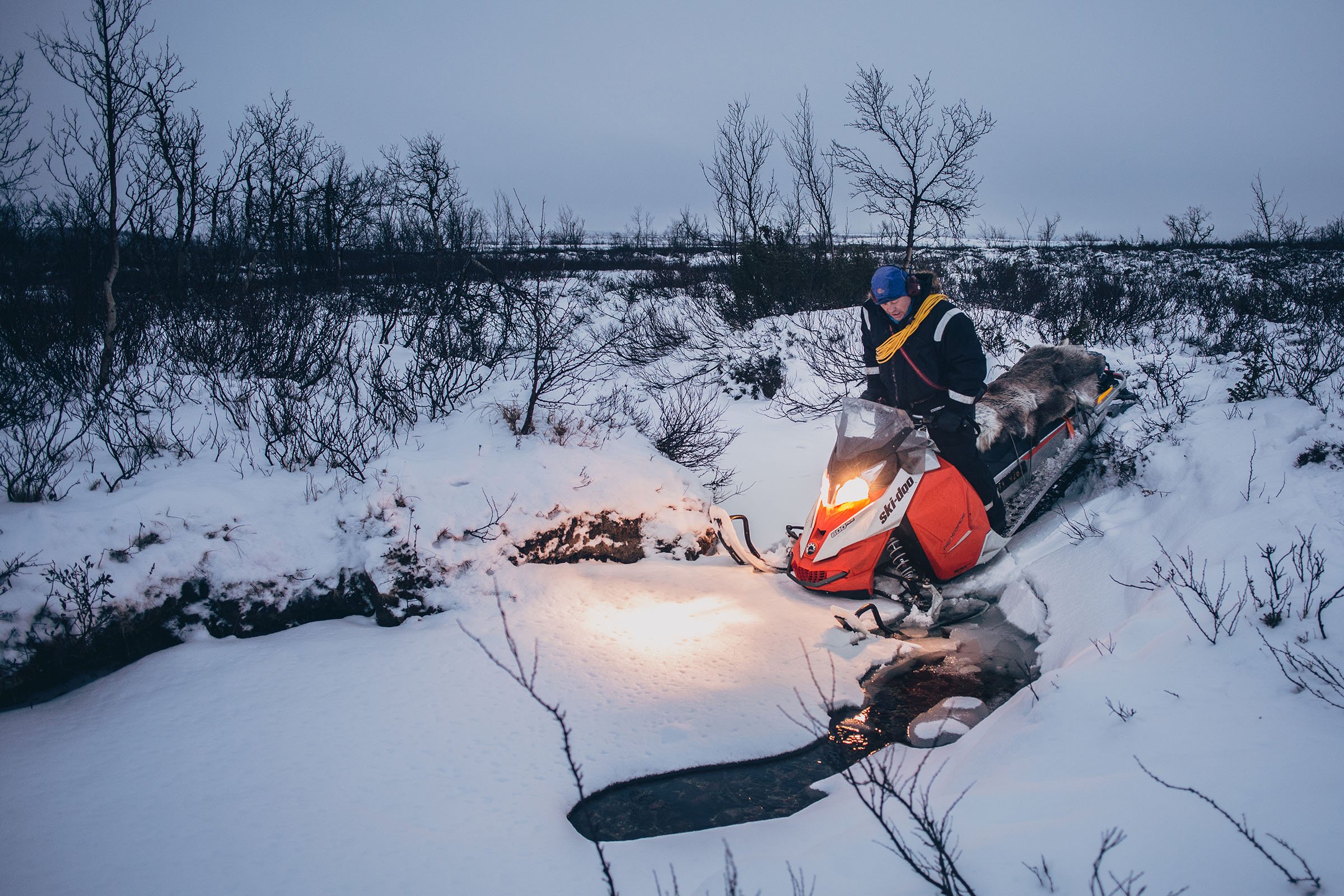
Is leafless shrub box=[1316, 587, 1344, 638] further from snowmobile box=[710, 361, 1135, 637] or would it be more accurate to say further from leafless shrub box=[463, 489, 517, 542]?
leafless shrub box=[463, 489, 517, 542]

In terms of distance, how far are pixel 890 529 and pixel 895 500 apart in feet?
0.62

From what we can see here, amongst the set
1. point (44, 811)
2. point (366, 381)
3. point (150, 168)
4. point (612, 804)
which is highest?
point (150, 168)

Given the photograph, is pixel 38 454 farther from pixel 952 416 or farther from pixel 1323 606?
pixel 1323 606

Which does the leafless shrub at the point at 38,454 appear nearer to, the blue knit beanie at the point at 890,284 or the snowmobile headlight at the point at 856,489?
the snowmobile headlight at the point at 856,489

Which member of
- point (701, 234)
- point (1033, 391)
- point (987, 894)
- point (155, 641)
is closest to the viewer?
point (987, 894)

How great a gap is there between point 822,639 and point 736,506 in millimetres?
2523

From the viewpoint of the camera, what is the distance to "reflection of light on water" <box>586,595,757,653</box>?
12.1ft

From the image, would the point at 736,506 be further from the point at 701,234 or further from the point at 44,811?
the point at 701,234

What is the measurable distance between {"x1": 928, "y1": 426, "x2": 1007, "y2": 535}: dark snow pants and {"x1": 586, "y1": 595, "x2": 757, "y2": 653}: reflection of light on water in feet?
5.42

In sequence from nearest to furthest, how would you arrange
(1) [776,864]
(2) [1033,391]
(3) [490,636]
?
(1) [776,864], (3) [490,636], (2) [1033,391]

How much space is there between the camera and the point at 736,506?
6.16 metres

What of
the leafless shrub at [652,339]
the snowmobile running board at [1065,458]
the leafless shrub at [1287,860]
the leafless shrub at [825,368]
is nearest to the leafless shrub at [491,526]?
the snowmobile running board at [1065,458]

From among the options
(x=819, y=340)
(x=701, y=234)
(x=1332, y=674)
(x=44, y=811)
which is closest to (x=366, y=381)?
(x=44, y=811)

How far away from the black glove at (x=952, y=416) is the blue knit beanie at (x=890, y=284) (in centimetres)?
77
